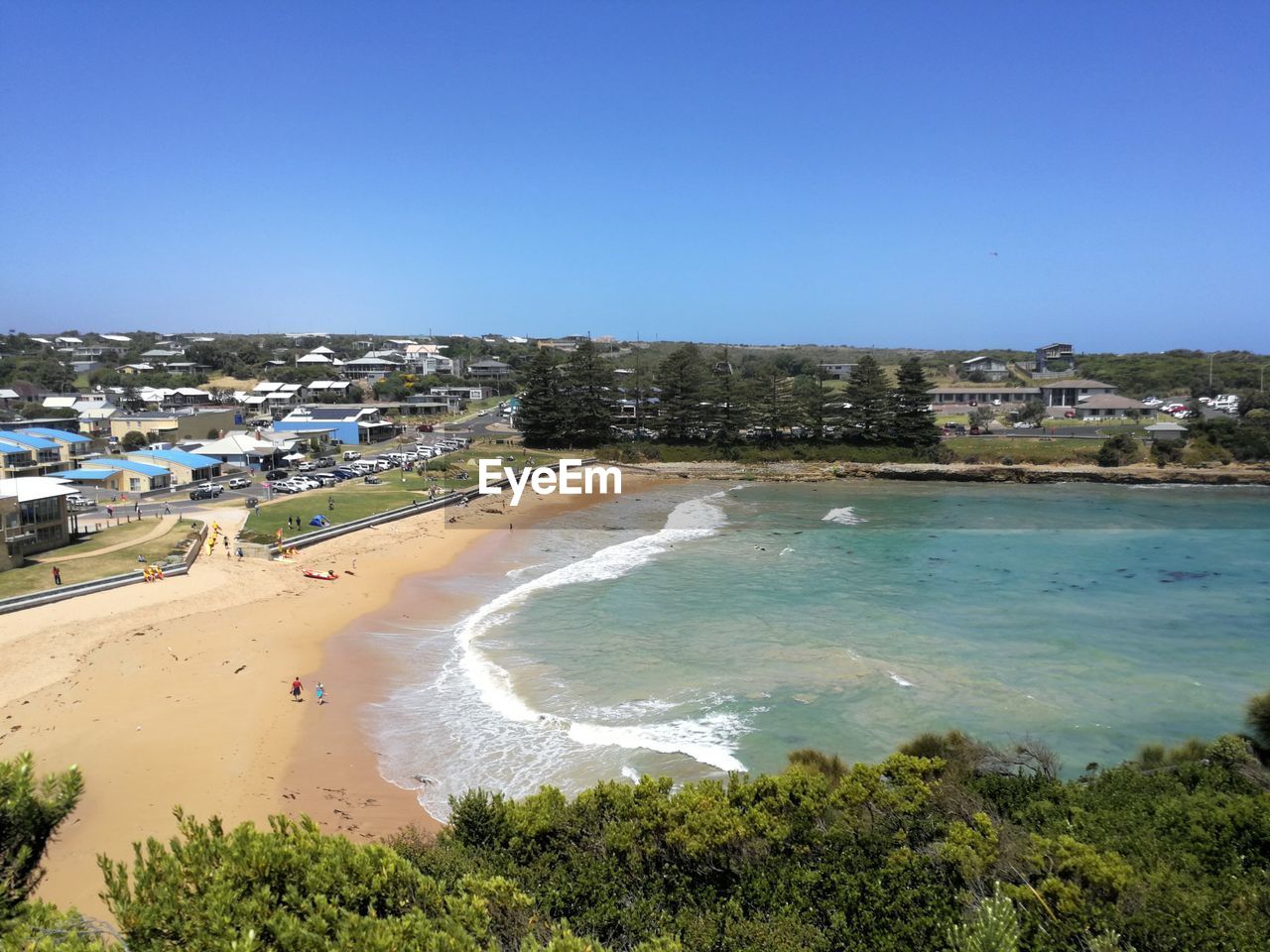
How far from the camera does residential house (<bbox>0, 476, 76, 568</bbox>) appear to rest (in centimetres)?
2166

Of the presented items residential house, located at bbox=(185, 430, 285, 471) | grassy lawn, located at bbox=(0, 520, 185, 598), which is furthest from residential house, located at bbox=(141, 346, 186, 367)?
grassy lawn, located at bbox=(0, 520, 185, 598)

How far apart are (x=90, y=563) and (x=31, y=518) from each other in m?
2.56

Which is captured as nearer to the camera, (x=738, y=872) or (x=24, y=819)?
(x=24, y=819)

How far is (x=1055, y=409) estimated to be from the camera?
7150cm

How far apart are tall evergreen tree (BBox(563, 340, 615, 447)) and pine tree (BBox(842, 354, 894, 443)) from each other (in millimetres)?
17376

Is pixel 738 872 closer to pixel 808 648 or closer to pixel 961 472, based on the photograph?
pixel 808 648

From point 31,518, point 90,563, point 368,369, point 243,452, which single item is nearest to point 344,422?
point 243,452

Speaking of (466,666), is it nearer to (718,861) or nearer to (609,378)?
(718,861)

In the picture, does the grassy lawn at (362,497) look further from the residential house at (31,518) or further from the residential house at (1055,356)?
the residential house at (1055,356)

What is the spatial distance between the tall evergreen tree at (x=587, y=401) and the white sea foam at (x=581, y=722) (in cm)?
2931

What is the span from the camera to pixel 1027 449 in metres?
53.0

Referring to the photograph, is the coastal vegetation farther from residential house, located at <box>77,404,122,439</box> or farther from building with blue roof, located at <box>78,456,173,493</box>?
residential house, located at <box>77,404,122,439</box>

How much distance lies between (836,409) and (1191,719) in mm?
43102

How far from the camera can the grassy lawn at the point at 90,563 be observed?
789 inches
